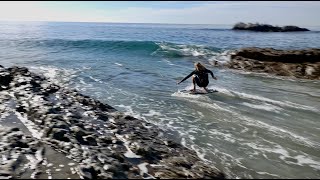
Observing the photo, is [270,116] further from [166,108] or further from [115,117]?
[115,117]

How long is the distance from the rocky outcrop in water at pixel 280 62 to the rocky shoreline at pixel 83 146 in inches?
533

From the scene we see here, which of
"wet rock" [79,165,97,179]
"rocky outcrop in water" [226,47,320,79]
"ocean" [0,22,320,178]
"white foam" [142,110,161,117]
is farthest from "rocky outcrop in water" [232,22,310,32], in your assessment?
"wet rock" [79,165,97,179]

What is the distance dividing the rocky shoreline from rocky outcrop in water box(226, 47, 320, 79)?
1355cm

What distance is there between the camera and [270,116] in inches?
406

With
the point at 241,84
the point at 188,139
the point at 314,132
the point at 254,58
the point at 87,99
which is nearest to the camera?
the point at 188,139

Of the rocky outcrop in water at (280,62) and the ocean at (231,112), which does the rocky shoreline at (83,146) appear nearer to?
the ocean at (231,112)

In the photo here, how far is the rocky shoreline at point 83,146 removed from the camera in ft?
19.1

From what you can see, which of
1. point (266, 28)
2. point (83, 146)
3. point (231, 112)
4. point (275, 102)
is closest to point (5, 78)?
point (83, 146)

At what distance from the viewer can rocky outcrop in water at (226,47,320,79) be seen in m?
19.8

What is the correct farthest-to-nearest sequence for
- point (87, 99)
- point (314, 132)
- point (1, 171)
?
1. point (87, 99)
2. point (314, 132)
3. point (1, 171)

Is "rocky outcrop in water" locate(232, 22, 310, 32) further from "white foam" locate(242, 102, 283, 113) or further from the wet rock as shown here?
the wet rock

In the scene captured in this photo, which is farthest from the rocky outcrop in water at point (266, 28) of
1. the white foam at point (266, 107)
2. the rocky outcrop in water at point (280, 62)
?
the white foam at point (266, 107)

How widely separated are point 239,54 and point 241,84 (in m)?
9.41

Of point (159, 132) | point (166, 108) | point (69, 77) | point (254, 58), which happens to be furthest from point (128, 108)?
point (254, 58)
